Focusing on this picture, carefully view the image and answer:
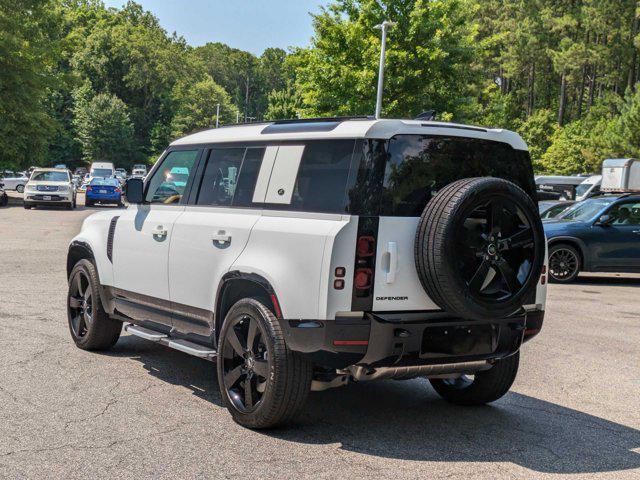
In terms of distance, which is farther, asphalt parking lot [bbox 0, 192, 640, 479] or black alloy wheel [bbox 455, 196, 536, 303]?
black alloy wheel [bbox 455, 196, 536, 303]

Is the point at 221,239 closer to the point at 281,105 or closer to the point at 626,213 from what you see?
the point at 626,213

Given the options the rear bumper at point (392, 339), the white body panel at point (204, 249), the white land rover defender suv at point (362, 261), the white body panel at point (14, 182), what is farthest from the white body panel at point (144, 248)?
the white body panel at point (14, 182)

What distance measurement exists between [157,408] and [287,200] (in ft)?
5.76

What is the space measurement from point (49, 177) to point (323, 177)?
1159 inches

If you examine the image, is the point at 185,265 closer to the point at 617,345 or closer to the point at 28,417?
the point at 28,417

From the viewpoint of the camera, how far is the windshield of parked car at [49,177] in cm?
3170

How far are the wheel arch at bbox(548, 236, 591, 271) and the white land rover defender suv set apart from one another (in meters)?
9.82

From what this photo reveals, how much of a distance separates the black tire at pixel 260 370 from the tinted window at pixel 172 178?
153cm

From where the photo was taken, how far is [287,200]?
5004 millimetres

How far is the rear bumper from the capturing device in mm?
4508

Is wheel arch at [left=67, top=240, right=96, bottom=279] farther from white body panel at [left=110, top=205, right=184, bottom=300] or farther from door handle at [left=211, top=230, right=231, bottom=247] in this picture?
door handle at [left=211, top=230, right=231, bottom=247]

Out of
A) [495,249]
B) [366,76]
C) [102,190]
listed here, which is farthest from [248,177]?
[102,190]

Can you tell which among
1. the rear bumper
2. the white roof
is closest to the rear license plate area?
the rear bumper

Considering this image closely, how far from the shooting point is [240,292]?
524 cm
